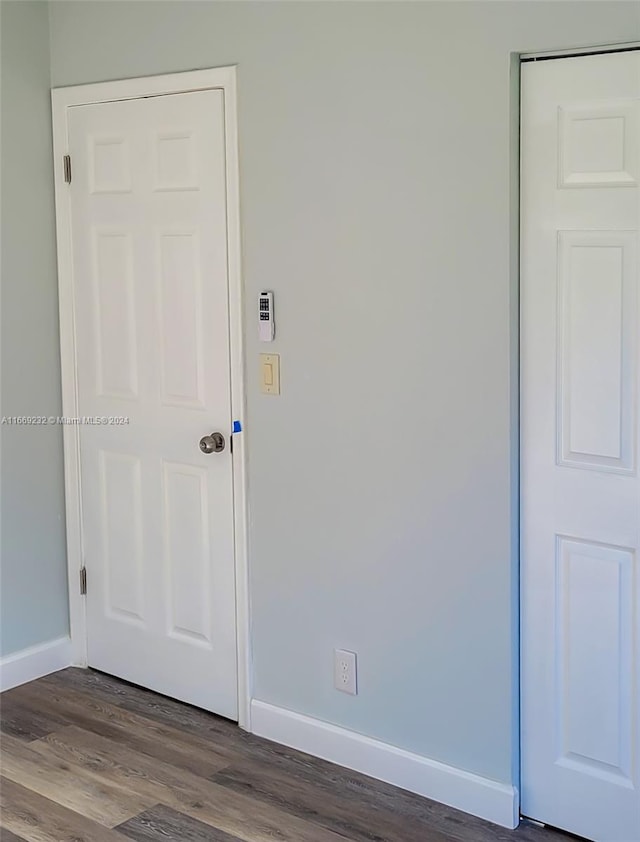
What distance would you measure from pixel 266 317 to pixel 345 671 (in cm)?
106

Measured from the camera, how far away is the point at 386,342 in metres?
2.80

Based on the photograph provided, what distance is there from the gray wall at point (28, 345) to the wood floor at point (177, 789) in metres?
0.43

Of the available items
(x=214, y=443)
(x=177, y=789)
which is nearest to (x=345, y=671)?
(x=177, y=789)

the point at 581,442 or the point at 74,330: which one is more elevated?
the point at 74,330

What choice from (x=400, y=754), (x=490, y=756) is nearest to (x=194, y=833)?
(x=400, y=754)

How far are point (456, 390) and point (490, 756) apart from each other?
3.20 feet

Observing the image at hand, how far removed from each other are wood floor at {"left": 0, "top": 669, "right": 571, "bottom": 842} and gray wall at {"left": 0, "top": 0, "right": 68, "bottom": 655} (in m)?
0.43

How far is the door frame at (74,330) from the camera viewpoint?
3096 mm

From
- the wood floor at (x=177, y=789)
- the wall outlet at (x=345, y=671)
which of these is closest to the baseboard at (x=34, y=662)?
the wood floor at (x=177, y=789)

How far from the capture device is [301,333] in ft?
9.80

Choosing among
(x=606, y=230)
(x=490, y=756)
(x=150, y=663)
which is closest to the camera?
(x=606, y=230)

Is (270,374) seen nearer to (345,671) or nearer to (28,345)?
(345,671)

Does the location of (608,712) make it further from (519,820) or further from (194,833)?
(194,833)

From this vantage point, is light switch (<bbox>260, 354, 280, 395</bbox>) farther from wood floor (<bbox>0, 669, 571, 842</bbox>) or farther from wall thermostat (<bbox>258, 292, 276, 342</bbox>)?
wood floor (<bbox>0, 669, 571, 842</bbox>)
